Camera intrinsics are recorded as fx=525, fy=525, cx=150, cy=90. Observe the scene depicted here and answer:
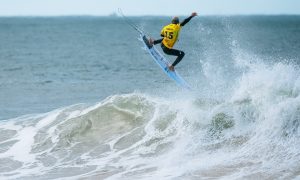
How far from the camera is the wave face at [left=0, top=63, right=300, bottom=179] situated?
1178 centimetres

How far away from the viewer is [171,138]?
14266 millimetres

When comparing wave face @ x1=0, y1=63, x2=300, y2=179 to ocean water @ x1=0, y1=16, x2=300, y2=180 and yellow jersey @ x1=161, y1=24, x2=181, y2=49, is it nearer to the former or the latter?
ocean water @ x1=0, y1=16, x2=300, y2=180

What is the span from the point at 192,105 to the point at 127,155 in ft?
9.90

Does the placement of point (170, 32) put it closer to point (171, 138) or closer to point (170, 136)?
point (170, 136)

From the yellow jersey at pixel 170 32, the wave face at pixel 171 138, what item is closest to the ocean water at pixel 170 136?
the wave face at pixel 171 138

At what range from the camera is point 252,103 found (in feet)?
47.6

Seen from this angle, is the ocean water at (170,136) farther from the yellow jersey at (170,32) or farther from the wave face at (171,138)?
the yellow jersey at (170,32)

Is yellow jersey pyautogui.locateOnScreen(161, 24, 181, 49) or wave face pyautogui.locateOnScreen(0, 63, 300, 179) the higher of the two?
yellow jersey pyautogui.locateOnScreen(161, 24, 181, 49)

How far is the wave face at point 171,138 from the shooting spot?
11.8 m

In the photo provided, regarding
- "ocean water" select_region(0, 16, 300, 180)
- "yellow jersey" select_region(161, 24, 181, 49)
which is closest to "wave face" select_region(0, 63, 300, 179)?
"ocean water" select_region(0, 16, 300, 180)

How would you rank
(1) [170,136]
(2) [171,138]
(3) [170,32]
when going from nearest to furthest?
(2) [171,138] → (1) [170,136] → (3) [170,32]

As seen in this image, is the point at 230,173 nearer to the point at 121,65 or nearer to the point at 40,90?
the point at 40,90

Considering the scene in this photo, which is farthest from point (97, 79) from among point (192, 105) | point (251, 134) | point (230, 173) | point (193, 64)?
point (230, 173)

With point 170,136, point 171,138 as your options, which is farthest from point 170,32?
point 171,138
